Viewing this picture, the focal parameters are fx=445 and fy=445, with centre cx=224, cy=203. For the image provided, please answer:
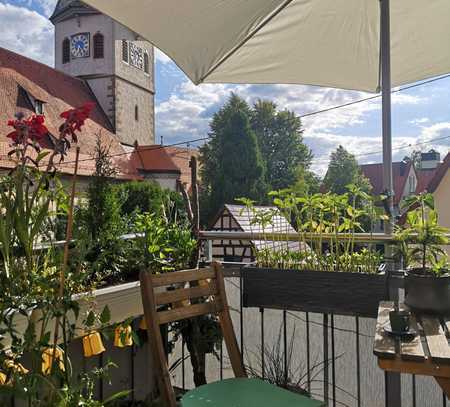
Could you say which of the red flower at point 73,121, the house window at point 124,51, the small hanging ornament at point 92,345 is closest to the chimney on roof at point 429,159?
the house window at point 124,51

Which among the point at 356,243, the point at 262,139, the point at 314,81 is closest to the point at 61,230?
the point at 356,243

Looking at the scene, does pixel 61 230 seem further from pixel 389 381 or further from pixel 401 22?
pixel 401 22

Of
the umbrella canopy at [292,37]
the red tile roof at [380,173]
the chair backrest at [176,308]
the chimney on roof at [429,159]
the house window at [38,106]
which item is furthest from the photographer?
the red tile roof at [380,173]

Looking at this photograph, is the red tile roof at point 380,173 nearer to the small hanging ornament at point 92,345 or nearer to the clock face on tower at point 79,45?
the clock face on tower at point 79,45

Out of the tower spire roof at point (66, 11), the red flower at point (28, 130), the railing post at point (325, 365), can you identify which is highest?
the tower spire roof at point (66, 11)

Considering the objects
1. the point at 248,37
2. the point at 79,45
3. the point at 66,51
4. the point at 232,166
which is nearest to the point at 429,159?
the point at 232,166

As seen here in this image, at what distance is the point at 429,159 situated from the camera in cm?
2303

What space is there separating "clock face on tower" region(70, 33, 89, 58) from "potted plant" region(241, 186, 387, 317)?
27.8 metres

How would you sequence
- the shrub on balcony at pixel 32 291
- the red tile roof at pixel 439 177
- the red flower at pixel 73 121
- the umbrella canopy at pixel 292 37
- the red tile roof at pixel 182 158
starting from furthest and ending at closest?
the red tile roof at pixel 182 158, the red tile roof at pixel 439 177, the umbrella canopy at pixel 292 37, the red flower at pixel 73 121, the shrub on balcony at pixel 32 291

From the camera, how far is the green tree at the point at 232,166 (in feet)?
78.8

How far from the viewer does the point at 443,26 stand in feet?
7.16

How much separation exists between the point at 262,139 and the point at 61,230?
79.7ft

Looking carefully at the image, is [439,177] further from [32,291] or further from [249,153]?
[32,291]

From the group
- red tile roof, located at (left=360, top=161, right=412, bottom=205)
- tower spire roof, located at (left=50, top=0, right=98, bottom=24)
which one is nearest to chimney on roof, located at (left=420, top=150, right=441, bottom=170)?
red tile roof, located at (left=360, top=161, right=412, bottom=205)
